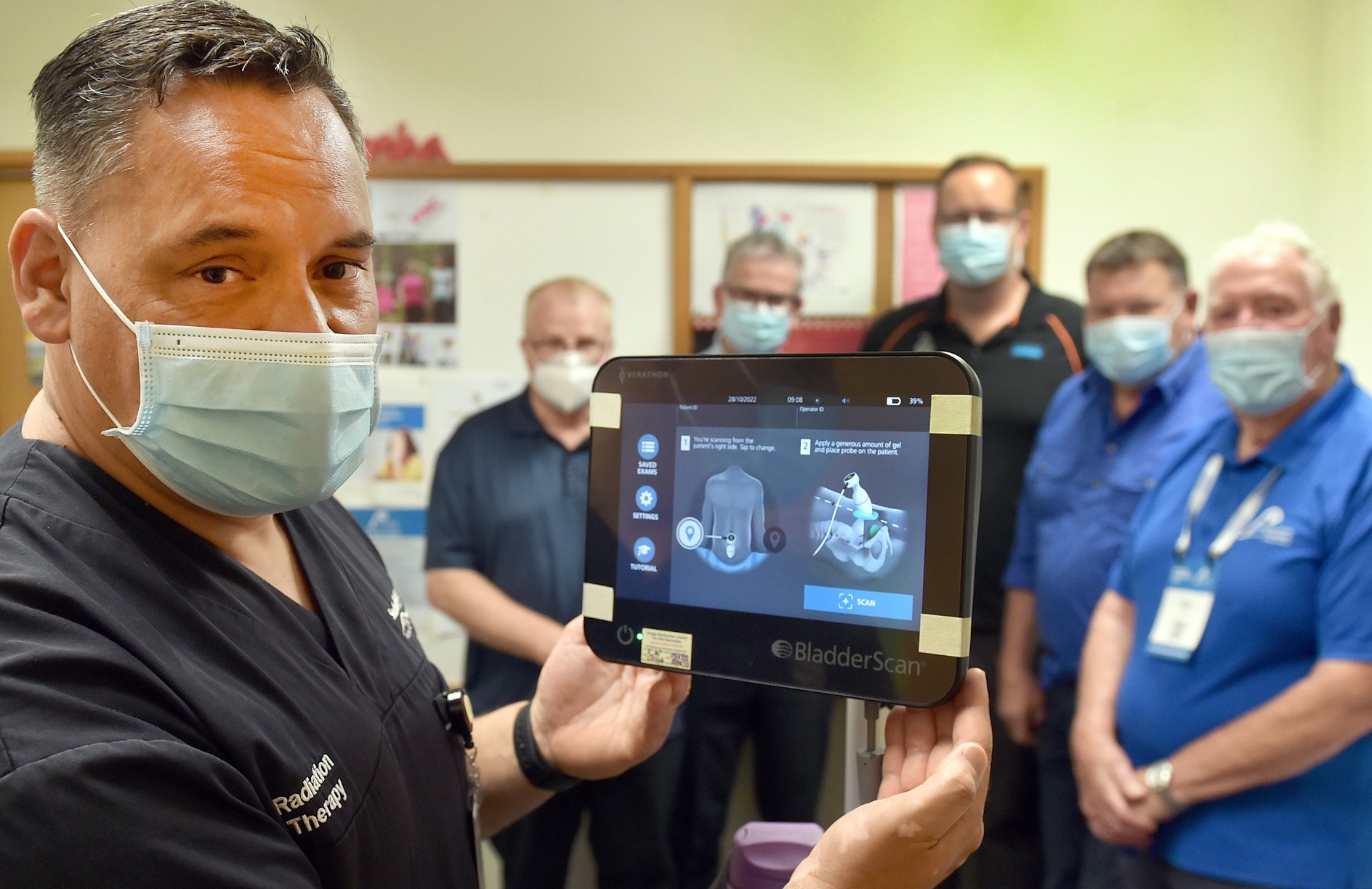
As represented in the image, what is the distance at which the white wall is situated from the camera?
2613mm

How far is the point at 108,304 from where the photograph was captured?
74cm

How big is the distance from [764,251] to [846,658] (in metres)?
1.77

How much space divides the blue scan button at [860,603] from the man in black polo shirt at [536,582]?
125 cm

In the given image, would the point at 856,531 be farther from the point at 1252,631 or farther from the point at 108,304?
the point at 1252,631

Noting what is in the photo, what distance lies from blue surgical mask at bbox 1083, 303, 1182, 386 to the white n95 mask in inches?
47.5

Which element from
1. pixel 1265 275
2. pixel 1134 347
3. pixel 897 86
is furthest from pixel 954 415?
pixel 897 86

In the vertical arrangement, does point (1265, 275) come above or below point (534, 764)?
above

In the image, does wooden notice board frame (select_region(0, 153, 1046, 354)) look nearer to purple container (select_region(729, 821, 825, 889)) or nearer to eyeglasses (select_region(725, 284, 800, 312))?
eyeglasses (select_region(725, 284, 800, 312))

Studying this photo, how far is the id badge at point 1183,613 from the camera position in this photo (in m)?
1.54

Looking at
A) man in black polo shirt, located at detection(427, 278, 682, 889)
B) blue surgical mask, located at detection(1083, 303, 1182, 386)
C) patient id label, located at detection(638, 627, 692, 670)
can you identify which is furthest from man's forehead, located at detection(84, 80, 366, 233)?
blue surgical mask, located at detection(1083, 303, 1182, 386)

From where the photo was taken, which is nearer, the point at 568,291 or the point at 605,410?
the point at 605,410

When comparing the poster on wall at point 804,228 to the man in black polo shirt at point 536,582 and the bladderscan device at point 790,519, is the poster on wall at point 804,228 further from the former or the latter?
the bladderscan device at point 790,519

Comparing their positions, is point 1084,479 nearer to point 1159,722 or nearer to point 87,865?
point 1159,722

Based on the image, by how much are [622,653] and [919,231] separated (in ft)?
6.94
